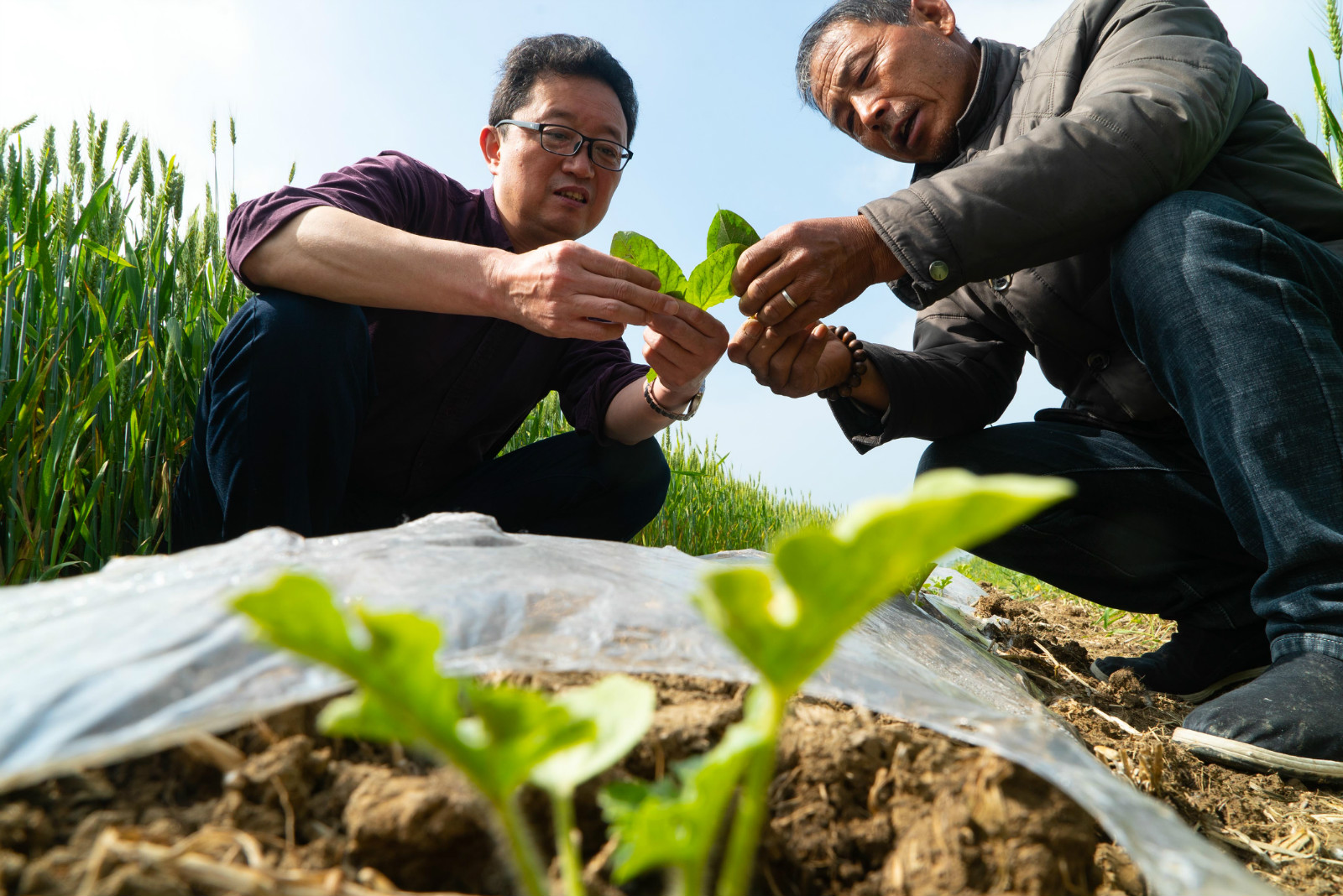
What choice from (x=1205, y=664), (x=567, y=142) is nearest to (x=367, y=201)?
(x=567, y=142)

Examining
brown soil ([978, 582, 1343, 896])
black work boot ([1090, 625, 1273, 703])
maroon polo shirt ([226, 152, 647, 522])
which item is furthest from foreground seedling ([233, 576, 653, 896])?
black work boot ([1090, 625, 1273, 703])

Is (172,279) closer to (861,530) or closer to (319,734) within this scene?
(319,734)

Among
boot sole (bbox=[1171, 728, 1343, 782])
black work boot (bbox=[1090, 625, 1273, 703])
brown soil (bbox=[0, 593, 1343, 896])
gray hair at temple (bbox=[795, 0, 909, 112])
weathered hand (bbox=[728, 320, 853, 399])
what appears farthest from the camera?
gray hair at temple (bbox=[795, 0, 909, 112])

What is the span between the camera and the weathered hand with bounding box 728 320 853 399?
60.1 inches

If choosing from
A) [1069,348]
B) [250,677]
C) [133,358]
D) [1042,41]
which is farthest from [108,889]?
[1042,41]

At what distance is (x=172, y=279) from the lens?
1555 mm

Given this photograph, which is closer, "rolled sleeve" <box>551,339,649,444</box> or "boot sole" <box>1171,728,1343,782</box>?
"boot sole" <box>1171,728,1343,782</box>

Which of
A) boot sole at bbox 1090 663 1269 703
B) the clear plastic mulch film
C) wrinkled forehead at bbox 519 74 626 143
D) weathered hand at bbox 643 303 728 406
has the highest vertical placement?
wrinkled forehead at bbox 519 74 626 143

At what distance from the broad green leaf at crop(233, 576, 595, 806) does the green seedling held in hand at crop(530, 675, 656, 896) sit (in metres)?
0.01

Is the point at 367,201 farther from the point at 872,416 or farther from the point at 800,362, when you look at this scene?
the point at 872,416

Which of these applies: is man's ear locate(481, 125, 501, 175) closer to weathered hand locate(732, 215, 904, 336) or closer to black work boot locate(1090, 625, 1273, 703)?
weathered hand locate(732, 215, 904, 336)

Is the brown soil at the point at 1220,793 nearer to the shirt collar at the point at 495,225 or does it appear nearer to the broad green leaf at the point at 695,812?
the broad green leaf at the point at 695,812

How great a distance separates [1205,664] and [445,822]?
69.8 inches

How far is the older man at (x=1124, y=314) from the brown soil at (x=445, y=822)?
0.73m
